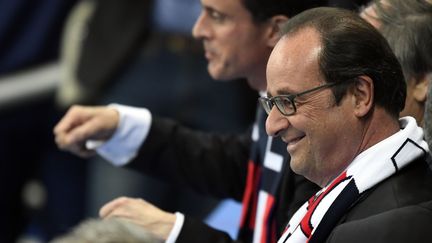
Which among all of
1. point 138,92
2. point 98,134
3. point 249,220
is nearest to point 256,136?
point 249,220

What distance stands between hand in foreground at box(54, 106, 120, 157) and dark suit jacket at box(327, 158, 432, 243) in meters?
0.93

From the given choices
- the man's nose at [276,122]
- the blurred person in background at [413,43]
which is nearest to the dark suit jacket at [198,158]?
the blurred person in background at [413,43]

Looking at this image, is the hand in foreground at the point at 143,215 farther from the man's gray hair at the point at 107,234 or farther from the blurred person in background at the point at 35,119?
the blurred person in background at the point at 35,119

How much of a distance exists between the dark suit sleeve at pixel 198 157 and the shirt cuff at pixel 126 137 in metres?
0.02

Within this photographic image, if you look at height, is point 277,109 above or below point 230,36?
above

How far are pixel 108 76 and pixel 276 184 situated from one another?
1692 mm

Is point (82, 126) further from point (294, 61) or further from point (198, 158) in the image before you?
point (294, 61)

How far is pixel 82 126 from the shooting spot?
2539mm

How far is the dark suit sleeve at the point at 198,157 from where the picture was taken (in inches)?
107

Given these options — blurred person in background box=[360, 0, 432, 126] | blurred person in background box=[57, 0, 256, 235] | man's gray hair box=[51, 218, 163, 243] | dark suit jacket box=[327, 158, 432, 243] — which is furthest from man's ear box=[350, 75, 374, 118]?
blurred person in background box=[57, 0, 256, 235]

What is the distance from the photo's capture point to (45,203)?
4.39 m

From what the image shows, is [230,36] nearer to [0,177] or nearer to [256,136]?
[256,136]

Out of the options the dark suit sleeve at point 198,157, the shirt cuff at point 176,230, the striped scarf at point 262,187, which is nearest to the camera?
the shirt cuff at point 176,230

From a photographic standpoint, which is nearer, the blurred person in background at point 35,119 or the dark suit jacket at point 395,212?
the dark suit jacket at point 395,212
